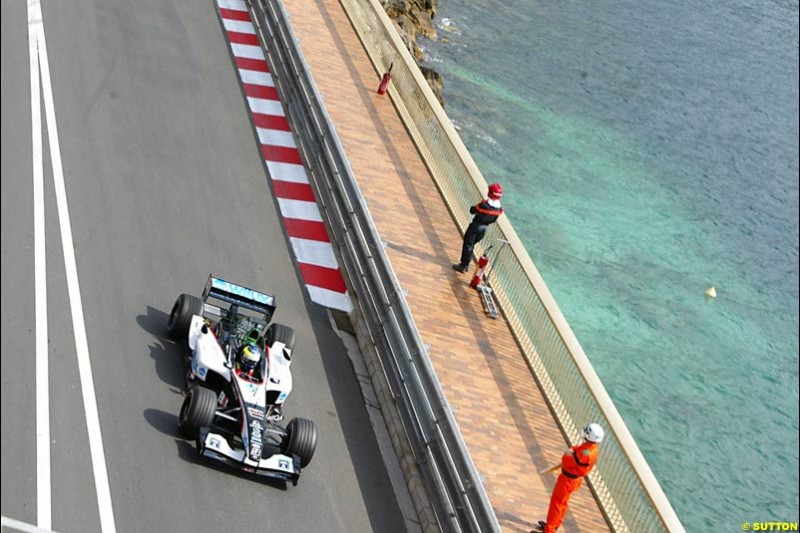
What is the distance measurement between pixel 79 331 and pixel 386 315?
4.63 meters

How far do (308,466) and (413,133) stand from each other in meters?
11.4

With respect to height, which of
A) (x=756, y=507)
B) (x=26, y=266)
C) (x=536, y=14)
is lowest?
(x=756, y=507)

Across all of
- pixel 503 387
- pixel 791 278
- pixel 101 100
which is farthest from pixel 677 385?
pixel 101 100

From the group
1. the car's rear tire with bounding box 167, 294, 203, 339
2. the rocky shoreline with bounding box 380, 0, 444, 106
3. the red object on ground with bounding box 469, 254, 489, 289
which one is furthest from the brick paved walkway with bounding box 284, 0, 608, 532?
the rocky shoreline with bounding box 380, 0, 444, 106

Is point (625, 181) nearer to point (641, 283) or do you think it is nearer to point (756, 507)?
point (641, 283)

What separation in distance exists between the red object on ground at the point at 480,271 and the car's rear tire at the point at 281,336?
4.89 m

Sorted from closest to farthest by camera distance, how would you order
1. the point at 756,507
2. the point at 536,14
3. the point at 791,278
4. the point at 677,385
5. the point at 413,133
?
the point at 413,133 < the point at 756,507 < the point at 677,385 < the point at 791,278 < the point at 536,14

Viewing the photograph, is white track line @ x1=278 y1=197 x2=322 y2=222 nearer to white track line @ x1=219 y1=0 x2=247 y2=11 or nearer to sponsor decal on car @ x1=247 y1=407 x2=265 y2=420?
sponsor decal on car @ x1=247 y1=407 x2=265 y2=420

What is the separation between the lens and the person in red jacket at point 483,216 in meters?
18.0

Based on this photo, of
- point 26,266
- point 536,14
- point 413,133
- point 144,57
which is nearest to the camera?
point 26,266

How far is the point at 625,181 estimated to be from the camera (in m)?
46.6

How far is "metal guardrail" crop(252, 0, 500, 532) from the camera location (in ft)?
43.7

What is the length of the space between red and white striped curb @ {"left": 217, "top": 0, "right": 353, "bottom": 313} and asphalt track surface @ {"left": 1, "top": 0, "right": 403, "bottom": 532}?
297mm

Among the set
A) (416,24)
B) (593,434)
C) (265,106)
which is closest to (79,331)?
(593,434)
